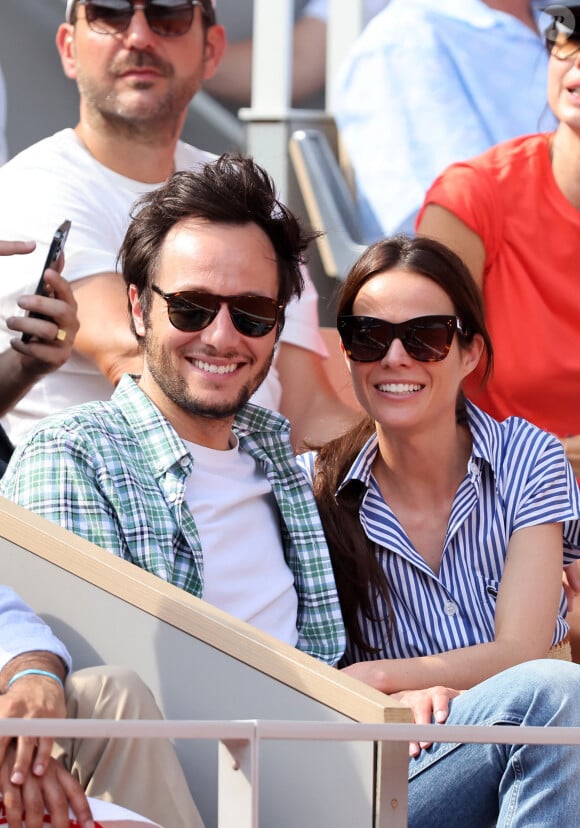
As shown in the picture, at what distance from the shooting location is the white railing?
1.23 m

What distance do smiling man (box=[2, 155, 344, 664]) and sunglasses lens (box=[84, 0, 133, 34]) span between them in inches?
33.5

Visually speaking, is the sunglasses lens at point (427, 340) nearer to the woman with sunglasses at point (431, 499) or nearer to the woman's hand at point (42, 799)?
the woman with sunglasses at point (431, 499)

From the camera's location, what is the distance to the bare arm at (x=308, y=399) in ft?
9.35

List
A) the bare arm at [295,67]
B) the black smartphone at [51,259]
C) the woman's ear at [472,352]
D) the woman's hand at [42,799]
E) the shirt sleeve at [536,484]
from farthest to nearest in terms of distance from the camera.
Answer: the bare arm at [295,67] < the black smartphone at [51,259] < the woman's ear at [472,352] < the shirt sleeve at [536,484] < the woman's hand at [42,799]

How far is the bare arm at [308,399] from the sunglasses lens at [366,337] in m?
0.67

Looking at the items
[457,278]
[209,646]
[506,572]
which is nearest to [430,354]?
[457,278]

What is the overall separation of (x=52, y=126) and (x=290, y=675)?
7.55 ft

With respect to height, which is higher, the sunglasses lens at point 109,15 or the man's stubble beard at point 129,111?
the sunglasses lens at point 109,15

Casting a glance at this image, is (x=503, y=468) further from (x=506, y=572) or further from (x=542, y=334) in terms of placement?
(x=542, y=334)

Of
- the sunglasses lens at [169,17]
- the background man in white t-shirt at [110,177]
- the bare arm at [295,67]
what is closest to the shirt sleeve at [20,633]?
the background man in white t-shirt at [110,177]

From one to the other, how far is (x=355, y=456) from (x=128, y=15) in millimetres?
1240

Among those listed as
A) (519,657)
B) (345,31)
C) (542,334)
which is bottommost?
(519,657)

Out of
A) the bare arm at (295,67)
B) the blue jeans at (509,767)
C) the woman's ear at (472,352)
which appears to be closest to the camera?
the blue jeans at (509,767)

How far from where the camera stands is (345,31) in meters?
3.69
